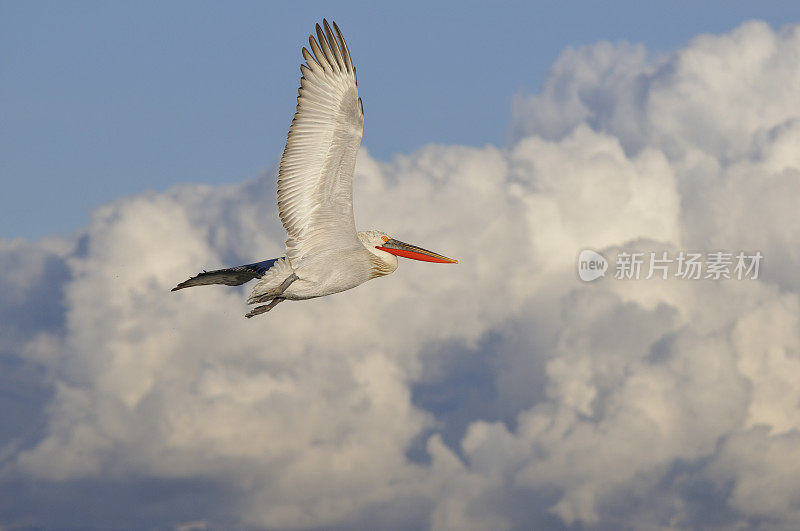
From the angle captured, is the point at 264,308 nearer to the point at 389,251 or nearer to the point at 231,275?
the point at 231,275

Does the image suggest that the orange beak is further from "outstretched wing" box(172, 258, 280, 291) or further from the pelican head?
"outstretched wing" box(172, 258, 280, 291)

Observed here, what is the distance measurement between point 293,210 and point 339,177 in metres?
1.17

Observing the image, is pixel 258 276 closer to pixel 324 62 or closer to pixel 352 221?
pixel 352 221

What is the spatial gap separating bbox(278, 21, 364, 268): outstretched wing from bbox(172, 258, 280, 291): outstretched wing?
1883mm

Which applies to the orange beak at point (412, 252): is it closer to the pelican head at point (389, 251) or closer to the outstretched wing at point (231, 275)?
the pelican head at point (389, 251)

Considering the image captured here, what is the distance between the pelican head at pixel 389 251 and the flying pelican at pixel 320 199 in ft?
0.11

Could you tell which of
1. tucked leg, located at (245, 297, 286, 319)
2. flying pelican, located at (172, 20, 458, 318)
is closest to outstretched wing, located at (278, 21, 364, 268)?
flying pelican, located at (172, 20, 458, 318)

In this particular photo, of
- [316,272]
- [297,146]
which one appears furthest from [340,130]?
[316,272]

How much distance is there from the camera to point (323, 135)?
25734mm

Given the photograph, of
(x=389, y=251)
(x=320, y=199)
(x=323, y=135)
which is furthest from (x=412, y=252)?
(x=323, y=135)

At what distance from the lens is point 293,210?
26469mm

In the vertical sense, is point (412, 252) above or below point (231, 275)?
above

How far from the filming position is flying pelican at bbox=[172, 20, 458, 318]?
25688mm

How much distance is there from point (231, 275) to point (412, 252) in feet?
13.1
